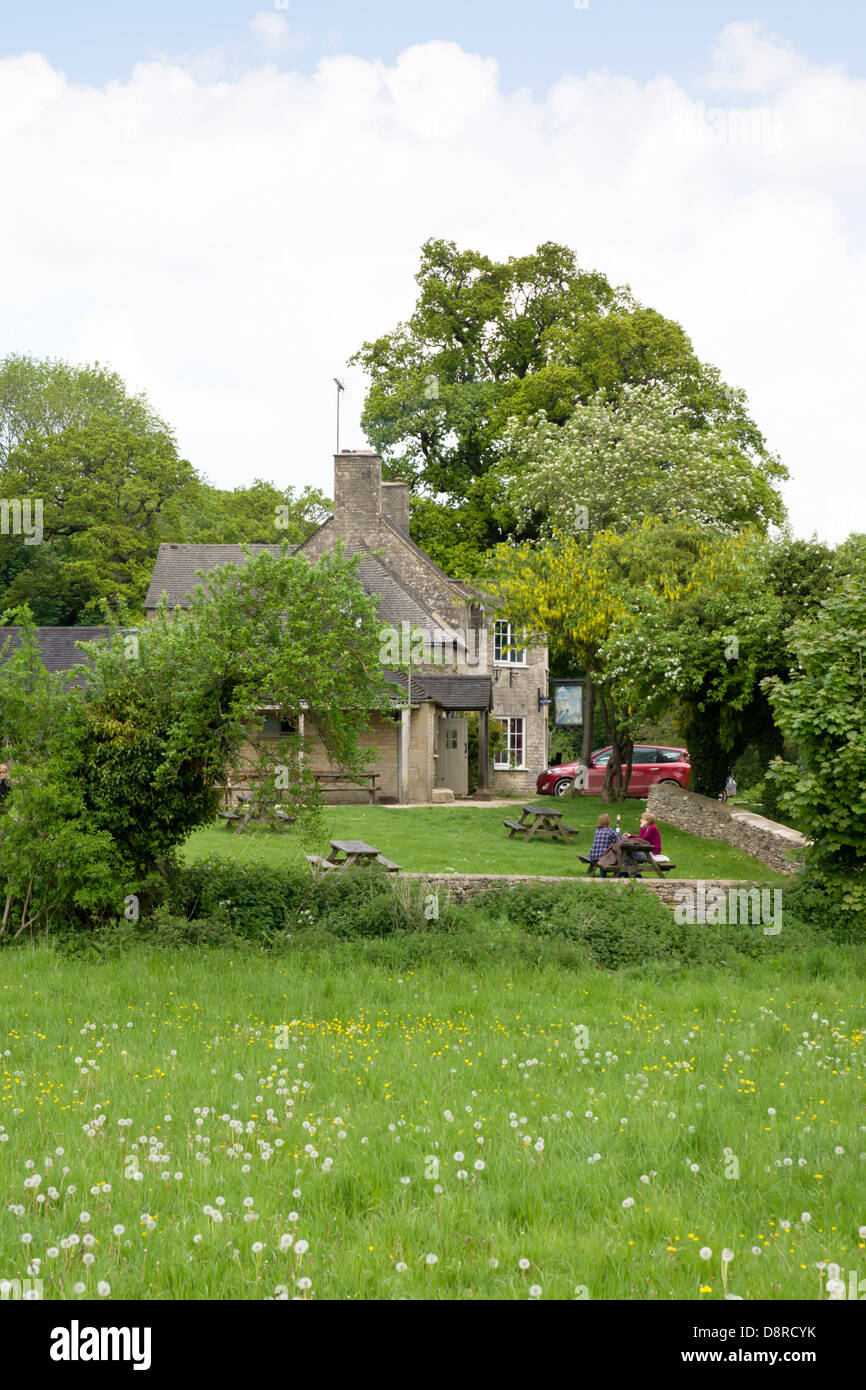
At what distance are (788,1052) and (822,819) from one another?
19.4 feet

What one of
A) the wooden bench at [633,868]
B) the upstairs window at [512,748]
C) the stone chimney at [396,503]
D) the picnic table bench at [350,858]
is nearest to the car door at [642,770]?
the upstairs window at [512,748]

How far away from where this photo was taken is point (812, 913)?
45.3 ft

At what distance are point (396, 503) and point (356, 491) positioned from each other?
367cm

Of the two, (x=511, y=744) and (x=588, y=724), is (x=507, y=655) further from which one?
(x=588, y=724)

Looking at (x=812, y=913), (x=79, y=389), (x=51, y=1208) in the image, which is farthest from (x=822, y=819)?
(x=79, y=389)

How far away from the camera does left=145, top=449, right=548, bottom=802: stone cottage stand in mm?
31766

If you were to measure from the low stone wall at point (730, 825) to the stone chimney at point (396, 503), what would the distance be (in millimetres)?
17167

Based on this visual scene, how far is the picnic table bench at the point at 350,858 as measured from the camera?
15.0 metres

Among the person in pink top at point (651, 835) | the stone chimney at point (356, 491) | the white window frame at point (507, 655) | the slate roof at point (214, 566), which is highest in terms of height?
the stone chimney at point (356, 491)

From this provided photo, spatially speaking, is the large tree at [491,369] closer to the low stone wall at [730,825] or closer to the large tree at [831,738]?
the low stone wall at [730,825]

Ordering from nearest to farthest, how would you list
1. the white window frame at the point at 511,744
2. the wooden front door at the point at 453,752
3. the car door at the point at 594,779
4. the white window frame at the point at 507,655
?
the car door at the point at 594,779 → the wooden front door at the point at 453,752 → the white window frame at the point at 511,744 → the white window frame at the point at 507,655

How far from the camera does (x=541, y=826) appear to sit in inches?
948

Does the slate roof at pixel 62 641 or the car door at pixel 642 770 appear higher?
the slate roof at pixel 62 641

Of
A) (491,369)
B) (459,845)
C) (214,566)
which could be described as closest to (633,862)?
(459,845)
